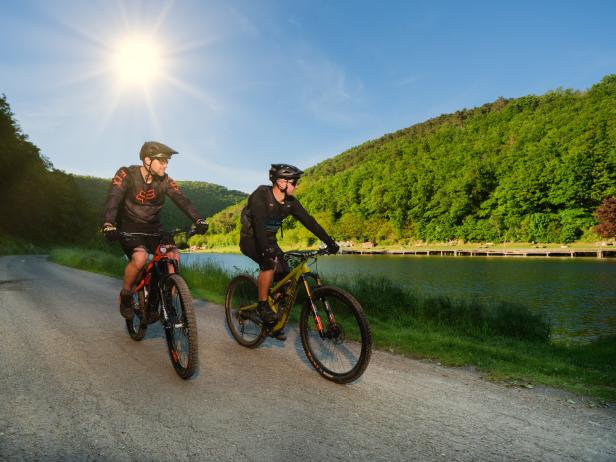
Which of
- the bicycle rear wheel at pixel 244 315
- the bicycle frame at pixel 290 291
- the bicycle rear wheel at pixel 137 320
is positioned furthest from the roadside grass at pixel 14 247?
the bicycle frame at pixel 290 291

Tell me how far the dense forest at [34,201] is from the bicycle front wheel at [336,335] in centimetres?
4579

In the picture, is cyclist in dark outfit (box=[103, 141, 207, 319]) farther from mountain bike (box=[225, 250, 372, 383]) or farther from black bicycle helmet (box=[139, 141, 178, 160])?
mountain bike (box=[225, 250, 372, 383])

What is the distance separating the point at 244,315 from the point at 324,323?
140cm

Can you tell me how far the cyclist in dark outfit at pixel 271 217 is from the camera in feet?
15.1

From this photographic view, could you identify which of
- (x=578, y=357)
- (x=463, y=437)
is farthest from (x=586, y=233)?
(x=463, y=437)

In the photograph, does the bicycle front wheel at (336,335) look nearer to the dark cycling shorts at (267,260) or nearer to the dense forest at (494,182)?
the dark cycling shorts at (267,260)

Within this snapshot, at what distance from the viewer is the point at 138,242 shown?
4.83 metres

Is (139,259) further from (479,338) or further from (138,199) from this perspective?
(479,338)

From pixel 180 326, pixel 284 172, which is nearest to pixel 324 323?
pixel 180 326

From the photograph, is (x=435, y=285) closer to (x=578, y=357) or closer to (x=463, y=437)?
(x=578, y=357)

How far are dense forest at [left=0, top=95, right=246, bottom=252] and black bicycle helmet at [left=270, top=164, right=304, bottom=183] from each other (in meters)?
45.3

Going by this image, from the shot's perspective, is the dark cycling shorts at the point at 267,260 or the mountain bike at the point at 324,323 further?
the dark cycling shorts at the point at 267,260

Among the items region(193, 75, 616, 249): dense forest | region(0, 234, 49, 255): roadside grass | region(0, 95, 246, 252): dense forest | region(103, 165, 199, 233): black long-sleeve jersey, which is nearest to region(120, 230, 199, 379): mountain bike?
region(103, 165, 199, 233): black long-sleeve jersey

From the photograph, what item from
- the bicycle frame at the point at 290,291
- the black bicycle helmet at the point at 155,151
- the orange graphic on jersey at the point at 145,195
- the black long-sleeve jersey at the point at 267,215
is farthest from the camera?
the orange graphic on jersey at the point at 145,195
